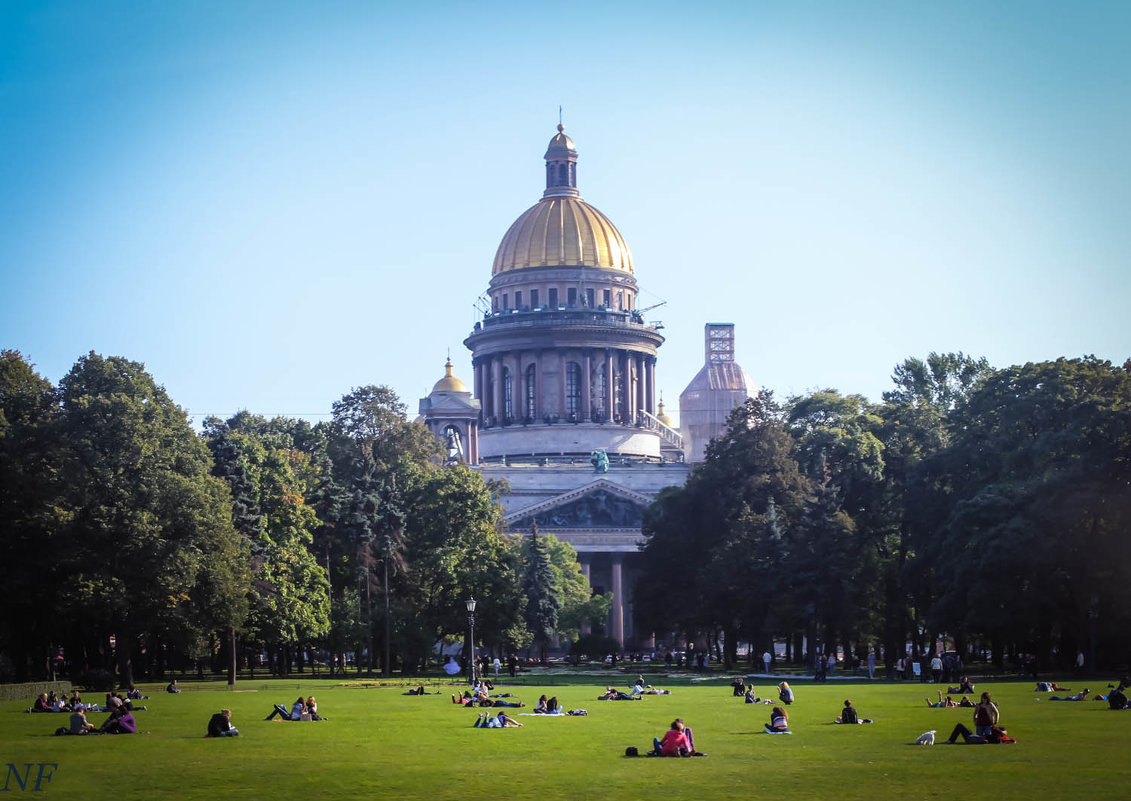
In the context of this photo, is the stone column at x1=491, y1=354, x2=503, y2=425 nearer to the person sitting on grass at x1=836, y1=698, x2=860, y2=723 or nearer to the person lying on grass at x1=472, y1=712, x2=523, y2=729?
the person lying on grass at x1=472, y1=712, x2=523, y2=729

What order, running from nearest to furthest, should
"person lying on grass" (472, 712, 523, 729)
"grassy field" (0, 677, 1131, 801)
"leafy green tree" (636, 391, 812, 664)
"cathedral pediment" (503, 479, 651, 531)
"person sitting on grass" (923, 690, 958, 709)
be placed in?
"grassy field" (0, 677, 1131, 801), "person lying on grass" (472, 712, 523, 729), "person sitting on grass" (923, 690, 958, 709), "leafy green tree" (636, 391, 812, 664), "cathedral pediment" (503, 479, 651, 531)

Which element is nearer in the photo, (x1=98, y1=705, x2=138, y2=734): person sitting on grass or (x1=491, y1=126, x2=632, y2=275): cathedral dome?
(x1=98, y1=705, x2=138, y2=734): person sitting on grass

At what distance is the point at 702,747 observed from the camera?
112ft

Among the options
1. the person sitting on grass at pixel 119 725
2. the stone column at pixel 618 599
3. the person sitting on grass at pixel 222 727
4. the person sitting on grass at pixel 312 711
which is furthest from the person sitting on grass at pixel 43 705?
the stone column at pixel 618 599

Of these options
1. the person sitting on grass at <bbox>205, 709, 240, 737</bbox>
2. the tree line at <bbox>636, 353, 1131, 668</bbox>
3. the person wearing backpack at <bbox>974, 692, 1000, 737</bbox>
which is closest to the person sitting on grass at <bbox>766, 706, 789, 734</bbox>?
the person wearing backpack at <bbox>974, 692, 1000, 737</bbox>

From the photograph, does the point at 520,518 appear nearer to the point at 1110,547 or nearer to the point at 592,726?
the point at 1110,547

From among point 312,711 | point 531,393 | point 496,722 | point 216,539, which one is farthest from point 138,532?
point 531,393

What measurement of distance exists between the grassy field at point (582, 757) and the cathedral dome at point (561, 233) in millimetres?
109267

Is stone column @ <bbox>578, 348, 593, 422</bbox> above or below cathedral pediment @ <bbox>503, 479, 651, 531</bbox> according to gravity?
above

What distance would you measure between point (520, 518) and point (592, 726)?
94.1 metres

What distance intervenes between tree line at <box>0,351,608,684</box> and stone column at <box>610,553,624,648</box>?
36.1m

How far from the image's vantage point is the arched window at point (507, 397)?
517 ft

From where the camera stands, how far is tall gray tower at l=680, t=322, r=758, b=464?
156m

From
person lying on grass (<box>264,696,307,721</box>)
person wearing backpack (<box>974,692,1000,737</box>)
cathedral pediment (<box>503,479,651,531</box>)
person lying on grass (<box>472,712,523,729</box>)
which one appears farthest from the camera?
cathedral pediment (<box>503,479,651,531</box>)
